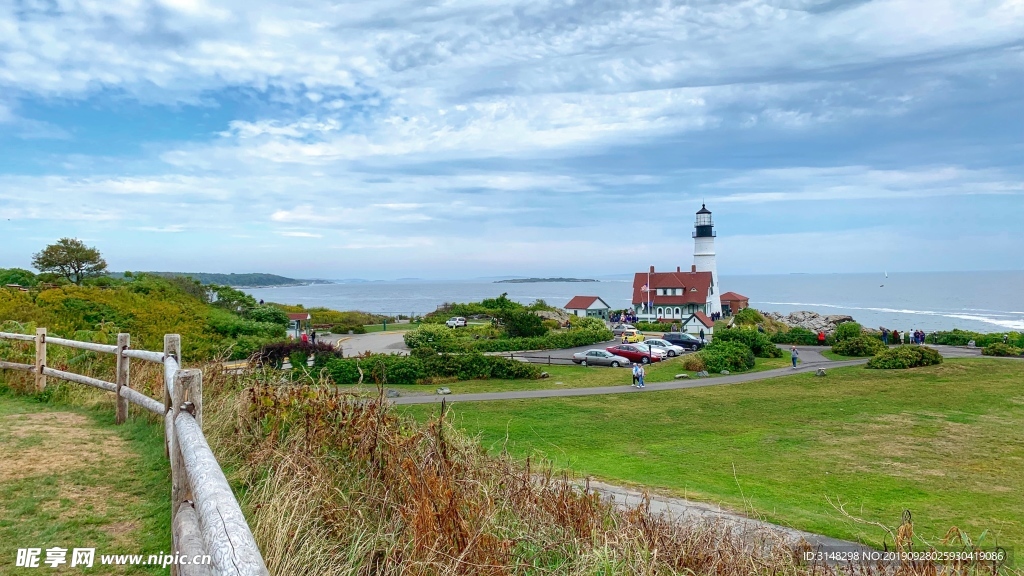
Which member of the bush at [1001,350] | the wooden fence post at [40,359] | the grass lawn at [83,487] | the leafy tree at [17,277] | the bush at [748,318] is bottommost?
the bush at [1001,350]

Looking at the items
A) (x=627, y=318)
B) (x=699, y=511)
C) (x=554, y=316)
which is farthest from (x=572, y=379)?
(x=627, y=318)

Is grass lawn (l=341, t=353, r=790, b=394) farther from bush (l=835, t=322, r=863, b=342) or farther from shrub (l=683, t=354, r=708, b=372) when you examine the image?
bush (l=835, t=322, r=863, b=342)

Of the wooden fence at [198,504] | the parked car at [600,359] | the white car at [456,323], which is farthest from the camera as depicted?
the white car at [456,323]

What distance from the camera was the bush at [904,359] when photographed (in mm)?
29109

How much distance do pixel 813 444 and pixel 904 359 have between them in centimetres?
1769

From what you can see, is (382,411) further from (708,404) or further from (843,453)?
(708,404)

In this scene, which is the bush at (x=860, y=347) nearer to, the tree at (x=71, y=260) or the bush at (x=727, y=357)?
the bush at (x=727, y=357)

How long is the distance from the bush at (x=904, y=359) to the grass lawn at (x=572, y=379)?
4125 mm

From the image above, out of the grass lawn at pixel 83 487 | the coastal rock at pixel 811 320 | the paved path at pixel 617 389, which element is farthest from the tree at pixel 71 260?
the coastal rock at pixel 811 320

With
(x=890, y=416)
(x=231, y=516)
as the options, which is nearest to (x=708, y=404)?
(x=890, y=416)

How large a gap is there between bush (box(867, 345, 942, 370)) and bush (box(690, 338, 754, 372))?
5.54 metres

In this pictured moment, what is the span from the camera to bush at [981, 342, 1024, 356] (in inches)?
1281

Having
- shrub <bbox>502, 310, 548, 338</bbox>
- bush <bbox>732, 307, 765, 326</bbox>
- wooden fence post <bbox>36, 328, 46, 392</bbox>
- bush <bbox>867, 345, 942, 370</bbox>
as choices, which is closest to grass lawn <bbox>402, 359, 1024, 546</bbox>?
bush <bbox>867, 345, 942, 370</bbox>

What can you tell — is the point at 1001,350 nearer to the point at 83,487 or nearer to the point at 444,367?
the point at 444,367
